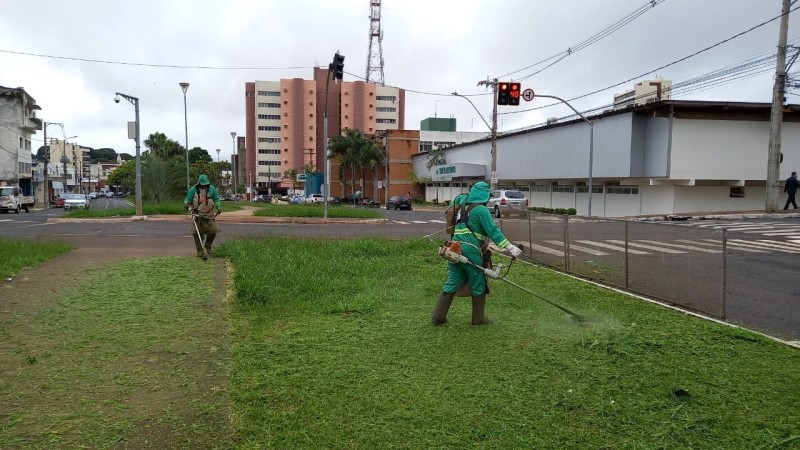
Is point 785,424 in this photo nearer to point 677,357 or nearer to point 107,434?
point 677,357

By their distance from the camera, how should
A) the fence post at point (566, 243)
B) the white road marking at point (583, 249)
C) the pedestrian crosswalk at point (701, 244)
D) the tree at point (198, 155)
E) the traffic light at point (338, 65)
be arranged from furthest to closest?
the tree at point (198, 155), the traffic light at point (338, 65), the fence post at point (566, 243), the white road marking at point (583, 249), the pedestrian crosswalk at point (701, 244)

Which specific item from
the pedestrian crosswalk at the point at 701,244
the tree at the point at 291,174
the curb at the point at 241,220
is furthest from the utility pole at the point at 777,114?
the tree at the point at 291,174

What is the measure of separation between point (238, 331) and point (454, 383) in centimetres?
243

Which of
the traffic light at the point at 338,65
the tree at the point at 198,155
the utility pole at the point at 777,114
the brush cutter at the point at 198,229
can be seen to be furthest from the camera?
the tree at the point at 198,155

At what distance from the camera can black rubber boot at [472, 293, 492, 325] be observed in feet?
19.9

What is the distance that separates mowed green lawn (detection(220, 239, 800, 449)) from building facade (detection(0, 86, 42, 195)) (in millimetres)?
59858

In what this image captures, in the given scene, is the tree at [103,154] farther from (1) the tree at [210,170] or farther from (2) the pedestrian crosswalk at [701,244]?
(2) the pedestrian crosswalk at [701,244]

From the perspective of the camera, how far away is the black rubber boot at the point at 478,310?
19.9 ft

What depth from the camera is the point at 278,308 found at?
6.71m

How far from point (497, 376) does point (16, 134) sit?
66.4 m

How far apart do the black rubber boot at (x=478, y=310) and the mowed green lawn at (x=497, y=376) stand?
0.13 metres

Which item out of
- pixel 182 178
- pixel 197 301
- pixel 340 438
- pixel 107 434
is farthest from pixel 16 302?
pixel 182 178

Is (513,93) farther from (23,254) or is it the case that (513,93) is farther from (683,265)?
(23,254)

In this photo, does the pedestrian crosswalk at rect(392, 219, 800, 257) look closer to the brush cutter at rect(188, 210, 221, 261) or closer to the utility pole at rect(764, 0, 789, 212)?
the utility pole at rect(764, 0, 789, 212)
